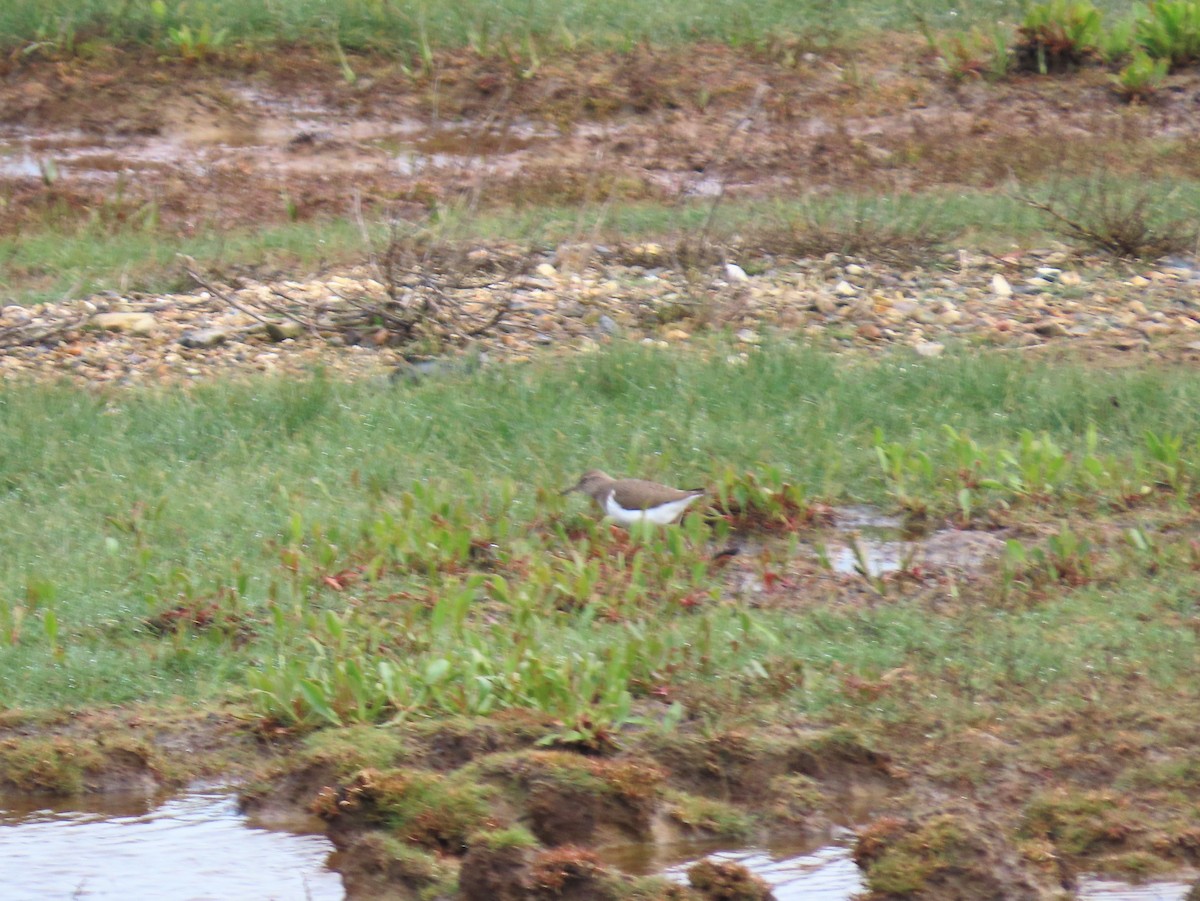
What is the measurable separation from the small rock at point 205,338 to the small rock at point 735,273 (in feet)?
10.1

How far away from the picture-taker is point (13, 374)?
32.9 ft

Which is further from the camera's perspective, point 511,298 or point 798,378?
point 511,298

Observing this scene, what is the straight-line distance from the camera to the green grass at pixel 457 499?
19.8 feet

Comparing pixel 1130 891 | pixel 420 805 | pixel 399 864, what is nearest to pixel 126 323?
pixel 420 805

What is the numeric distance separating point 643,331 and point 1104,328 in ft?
8.45

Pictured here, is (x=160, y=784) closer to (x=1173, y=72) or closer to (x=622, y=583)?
(x=622, y=583)

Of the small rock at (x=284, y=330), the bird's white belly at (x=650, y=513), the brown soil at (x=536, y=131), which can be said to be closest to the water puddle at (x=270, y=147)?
the brown soil at (x=536, y=131)

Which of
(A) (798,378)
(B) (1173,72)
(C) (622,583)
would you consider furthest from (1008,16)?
(C) (622,583)

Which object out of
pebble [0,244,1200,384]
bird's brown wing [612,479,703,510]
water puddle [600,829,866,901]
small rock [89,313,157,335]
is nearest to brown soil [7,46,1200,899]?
water puddle [600,829,866,901]

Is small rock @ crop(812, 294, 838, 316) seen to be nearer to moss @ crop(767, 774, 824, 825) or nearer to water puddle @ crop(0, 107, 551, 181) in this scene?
water puddle @ crop(0, 107, 551, 181)

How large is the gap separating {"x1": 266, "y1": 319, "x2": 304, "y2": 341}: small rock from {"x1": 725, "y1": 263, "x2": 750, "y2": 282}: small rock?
2.63 m

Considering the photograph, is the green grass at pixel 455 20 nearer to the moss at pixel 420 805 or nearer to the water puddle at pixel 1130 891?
the moss at pixel 420 805

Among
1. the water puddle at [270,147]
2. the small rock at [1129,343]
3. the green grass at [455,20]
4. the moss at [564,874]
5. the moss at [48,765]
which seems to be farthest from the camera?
the green grass at [455,20]

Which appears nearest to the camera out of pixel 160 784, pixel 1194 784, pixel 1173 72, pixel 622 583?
pixel 1194 784
